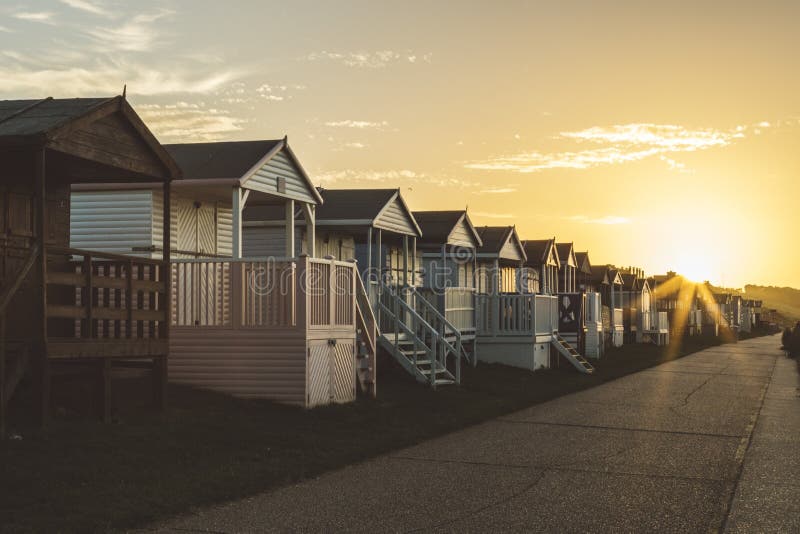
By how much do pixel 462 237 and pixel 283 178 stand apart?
42.0 ft

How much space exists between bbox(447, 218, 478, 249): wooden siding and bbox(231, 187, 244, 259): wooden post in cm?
1294

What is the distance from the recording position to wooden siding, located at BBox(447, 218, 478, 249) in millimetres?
31297

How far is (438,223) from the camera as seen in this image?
31.5 meters

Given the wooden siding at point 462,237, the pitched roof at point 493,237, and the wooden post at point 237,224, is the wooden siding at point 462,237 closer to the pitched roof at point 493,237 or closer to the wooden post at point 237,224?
the pitched roof at point 493,237

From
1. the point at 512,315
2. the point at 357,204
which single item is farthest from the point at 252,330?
the point at 512,315

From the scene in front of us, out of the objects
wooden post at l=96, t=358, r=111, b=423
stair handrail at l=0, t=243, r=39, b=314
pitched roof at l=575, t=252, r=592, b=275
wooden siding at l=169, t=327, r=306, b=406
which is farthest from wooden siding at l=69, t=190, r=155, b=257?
pitched roof at l=575, t=252, r=592, b=275

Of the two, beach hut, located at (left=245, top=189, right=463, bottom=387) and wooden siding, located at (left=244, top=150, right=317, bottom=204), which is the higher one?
wooden siding, located at (left=244, top=150, right=317, bottom=204)

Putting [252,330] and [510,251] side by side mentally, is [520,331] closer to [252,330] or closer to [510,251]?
[510,251]

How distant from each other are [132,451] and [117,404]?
2.77m

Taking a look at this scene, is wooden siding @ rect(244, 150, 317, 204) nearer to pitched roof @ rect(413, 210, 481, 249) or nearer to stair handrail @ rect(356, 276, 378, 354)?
stair handrail @ rect(356, 276, 378, 354)

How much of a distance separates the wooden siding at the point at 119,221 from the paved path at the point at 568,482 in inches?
296

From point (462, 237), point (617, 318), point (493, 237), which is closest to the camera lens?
point (462, 237)

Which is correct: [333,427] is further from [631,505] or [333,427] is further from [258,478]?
[631,505]

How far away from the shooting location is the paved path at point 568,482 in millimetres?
9141
